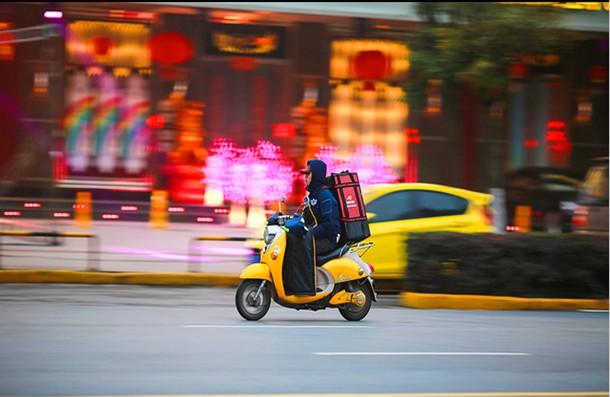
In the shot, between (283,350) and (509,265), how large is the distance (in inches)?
241

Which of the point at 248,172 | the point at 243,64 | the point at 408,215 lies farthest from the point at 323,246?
the point at 243,64

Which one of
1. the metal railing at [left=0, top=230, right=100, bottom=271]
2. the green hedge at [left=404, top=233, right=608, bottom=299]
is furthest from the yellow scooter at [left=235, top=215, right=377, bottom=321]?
the metal railing at [left=0, top=230, right=100, bottom=271]

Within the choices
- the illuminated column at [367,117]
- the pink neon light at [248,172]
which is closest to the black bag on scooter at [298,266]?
the pink neon light at [248,172]

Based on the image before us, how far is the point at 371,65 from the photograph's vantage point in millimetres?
29031

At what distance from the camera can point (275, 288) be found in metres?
12.0

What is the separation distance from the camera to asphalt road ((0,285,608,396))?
26.8 ft

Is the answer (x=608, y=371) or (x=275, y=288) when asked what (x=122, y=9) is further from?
(x=608, y=371)

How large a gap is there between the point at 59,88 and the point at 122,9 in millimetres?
2361

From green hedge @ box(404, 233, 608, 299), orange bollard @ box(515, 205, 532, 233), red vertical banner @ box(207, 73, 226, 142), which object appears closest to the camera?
green hedge @ box(404, 233, 608, 299)

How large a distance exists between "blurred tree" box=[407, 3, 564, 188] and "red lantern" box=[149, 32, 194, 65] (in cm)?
613

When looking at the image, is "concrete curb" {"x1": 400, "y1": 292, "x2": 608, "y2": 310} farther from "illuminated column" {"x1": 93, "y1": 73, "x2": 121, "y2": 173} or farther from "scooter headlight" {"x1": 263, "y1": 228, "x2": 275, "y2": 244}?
"illuminated column" {"x1": 93, "y1": 73, "x2": 121, "y2": 173}

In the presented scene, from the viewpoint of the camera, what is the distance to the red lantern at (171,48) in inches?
1083

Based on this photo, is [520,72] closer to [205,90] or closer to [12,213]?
[205,90]

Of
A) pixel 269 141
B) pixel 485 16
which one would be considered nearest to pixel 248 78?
pixel 269 141
